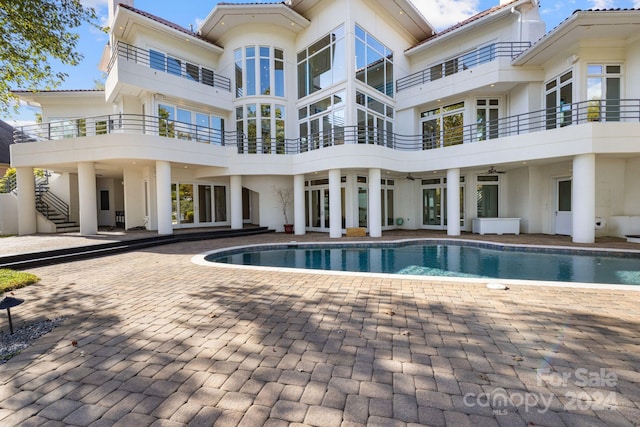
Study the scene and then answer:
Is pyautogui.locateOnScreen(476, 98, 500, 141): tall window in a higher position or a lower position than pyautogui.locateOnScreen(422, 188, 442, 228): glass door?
higher

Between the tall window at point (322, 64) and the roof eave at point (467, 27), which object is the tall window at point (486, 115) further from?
the tall window at point (322, 64)

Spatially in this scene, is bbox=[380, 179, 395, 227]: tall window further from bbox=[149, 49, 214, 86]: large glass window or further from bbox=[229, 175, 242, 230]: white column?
bbox=[149, 49, 214, 86]: large glass window

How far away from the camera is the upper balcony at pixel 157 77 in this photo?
12.9 m

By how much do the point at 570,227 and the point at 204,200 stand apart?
60.3 feet

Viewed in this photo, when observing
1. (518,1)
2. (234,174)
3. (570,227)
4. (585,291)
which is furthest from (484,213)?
(234,174)

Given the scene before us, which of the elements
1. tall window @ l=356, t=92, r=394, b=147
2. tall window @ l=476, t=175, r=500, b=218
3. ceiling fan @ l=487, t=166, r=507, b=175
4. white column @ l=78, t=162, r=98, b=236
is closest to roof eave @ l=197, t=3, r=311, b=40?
tall window @ l=356, t=92, r=394, b=147

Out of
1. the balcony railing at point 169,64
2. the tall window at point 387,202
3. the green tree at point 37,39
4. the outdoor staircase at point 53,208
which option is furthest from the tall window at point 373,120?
the outdoor staircase at point 53,208

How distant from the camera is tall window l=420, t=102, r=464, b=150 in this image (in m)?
A: 15.5

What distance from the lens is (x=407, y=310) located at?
4.18 meters

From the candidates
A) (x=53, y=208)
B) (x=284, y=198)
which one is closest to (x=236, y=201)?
(x=284, y=198)

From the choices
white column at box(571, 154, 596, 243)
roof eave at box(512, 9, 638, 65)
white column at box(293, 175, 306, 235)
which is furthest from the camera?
white column at box(293, 175, 306, 235)

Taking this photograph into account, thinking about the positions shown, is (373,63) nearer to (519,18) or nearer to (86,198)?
(519,18)

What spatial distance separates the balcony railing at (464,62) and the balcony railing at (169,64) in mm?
10480

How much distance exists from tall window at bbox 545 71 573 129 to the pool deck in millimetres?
10242
